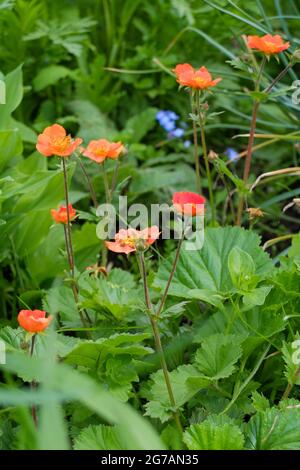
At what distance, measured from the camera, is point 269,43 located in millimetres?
1666

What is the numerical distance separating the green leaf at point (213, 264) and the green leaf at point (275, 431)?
1.01ft

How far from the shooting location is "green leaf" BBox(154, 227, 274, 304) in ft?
5.46

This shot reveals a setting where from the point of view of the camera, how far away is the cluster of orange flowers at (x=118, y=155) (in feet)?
4.46

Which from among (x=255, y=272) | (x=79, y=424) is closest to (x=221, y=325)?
(x=255, y=272)

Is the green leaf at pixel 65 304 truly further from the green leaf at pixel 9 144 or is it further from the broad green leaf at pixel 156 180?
the broad green leaf at pixel 156 180

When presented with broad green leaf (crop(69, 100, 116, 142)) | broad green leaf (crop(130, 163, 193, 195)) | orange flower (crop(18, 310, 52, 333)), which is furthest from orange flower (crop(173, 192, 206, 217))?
broad green leaf (crop(69, 100, 116, 142))

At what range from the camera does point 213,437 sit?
1348 mm

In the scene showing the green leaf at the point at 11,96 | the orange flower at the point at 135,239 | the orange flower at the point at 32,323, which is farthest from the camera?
the green leaf at the point at 11,96

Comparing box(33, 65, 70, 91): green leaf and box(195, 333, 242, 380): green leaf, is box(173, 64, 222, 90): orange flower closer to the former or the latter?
box(195, 333, 242, 380): green leaf

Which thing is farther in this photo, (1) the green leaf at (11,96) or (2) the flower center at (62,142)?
(1) the green leaf at (11,96)

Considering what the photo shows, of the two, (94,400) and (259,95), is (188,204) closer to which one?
(259,95)

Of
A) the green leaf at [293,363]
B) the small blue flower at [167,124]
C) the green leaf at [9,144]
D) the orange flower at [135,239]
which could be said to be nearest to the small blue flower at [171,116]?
the small blue flower at [167,124]

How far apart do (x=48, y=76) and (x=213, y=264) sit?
1.25m

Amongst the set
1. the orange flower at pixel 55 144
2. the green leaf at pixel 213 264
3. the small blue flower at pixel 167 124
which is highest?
the orange flower at pixel 55 144
